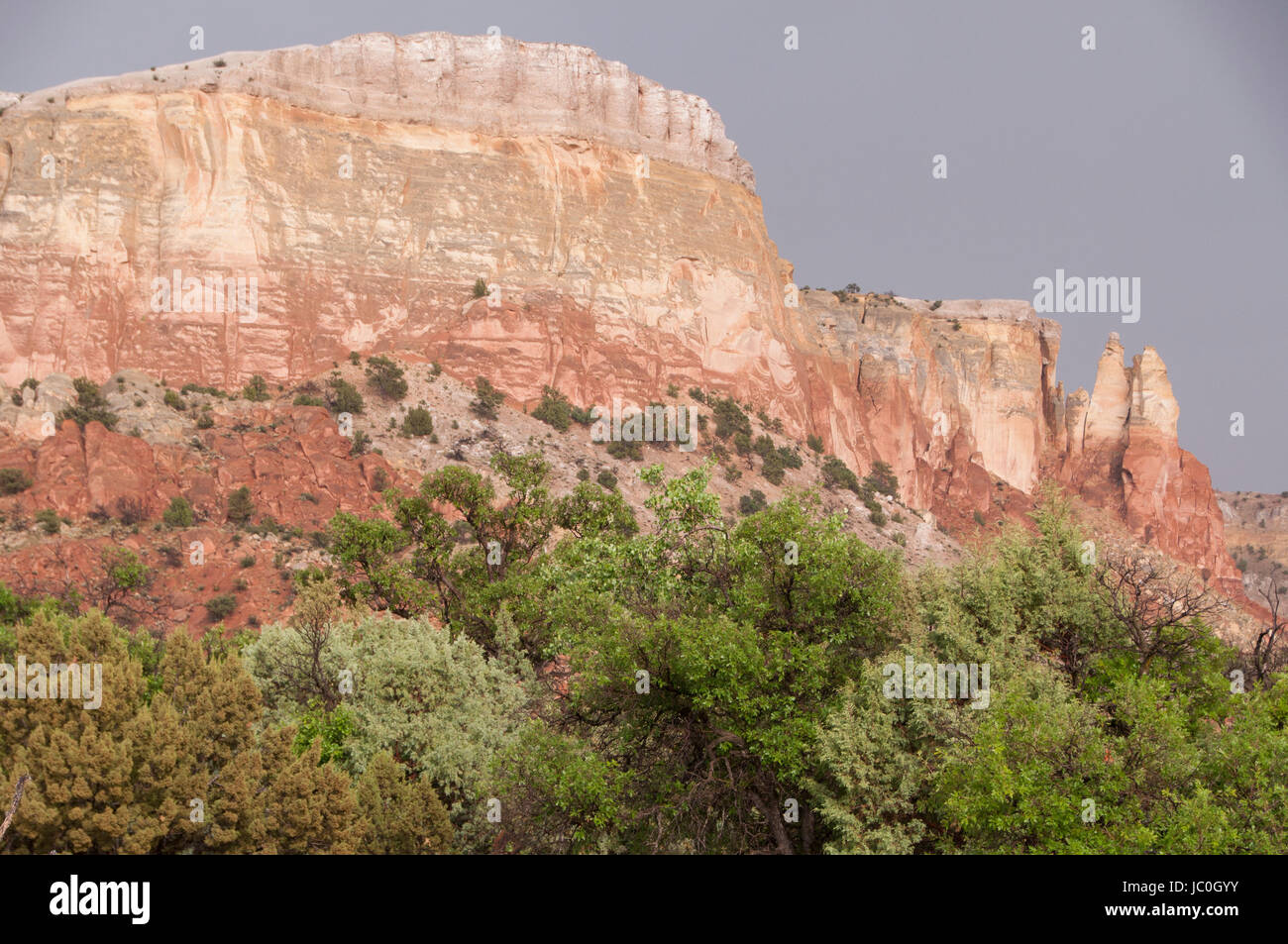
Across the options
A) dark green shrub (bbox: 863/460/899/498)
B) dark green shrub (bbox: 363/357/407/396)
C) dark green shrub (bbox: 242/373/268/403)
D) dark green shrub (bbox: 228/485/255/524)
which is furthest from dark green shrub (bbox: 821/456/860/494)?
dark green shrub (bbox: 228/485/255/524)

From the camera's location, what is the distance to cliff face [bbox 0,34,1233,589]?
59.9 meters

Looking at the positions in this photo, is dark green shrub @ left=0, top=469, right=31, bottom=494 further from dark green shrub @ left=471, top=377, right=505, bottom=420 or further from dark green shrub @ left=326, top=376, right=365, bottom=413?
dark green shrub @ left=471, top=377, right=505, bottom=420

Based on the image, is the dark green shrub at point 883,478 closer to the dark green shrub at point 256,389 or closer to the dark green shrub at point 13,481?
the dark green shrub at point 256,389

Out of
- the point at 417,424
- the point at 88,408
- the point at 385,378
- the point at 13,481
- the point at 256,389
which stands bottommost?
the point at 13,481

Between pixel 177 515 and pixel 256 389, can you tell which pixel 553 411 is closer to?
pixel 256 389

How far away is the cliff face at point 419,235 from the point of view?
59.9m

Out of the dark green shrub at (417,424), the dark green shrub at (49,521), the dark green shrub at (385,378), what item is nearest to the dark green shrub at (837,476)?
the dark green shrub at (417,424)

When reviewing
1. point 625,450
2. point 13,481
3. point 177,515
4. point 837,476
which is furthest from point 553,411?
point 13,481

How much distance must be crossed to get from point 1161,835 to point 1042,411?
9942 centimetres

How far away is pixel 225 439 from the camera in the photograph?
2131 inches

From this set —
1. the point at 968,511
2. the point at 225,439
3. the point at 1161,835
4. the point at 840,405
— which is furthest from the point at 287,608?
the point at 968,511

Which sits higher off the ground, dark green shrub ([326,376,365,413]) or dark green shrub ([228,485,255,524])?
dark green shrub ([326,376,365,413])

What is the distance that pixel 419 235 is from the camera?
222 ft
